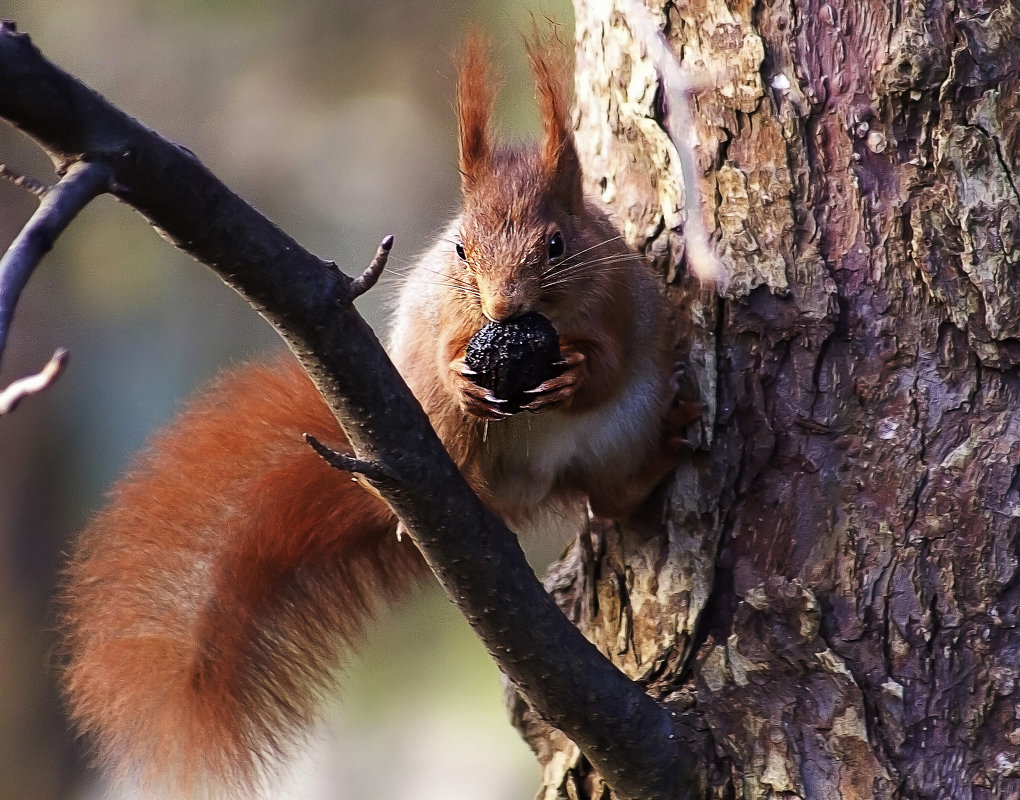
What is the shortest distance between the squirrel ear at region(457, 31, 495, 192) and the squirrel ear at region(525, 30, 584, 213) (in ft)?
0.25

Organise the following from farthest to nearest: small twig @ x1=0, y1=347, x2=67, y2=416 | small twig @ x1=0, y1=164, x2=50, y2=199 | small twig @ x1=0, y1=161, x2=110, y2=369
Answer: small twig @ x1=0, y1=164, x2=50, y2=199
small twig @ x1=0, y1=161, x2=110, y2=369
small twig @ x1=0, y1=347, x2=67, y2=416

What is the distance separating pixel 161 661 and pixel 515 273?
77 cm

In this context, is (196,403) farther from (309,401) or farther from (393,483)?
(393,483)

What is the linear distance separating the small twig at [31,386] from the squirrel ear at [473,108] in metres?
1.19

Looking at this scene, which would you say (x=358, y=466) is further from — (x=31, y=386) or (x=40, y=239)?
(x=31, y=386)

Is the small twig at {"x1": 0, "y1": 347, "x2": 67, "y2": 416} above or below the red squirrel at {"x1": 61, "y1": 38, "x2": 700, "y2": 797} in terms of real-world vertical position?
below

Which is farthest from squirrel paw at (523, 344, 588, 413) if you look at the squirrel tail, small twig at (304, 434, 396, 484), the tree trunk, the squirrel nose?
small twig at (304, 434, 396, 484)

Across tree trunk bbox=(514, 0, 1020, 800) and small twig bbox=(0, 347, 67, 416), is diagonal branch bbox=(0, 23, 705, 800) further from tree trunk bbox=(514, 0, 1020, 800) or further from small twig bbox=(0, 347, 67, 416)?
small twig bbox=(0, 347, 67, 416)

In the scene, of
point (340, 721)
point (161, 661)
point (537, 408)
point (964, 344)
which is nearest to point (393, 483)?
point (537, 408)

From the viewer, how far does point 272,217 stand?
4.56 metres

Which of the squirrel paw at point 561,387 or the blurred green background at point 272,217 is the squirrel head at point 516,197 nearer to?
the squirrel paw at point 561,387

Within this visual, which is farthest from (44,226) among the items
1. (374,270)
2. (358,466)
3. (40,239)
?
(358,466)

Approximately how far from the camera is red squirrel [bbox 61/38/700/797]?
5.43 feet

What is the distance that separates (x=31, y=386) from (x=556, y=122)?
133 cm
